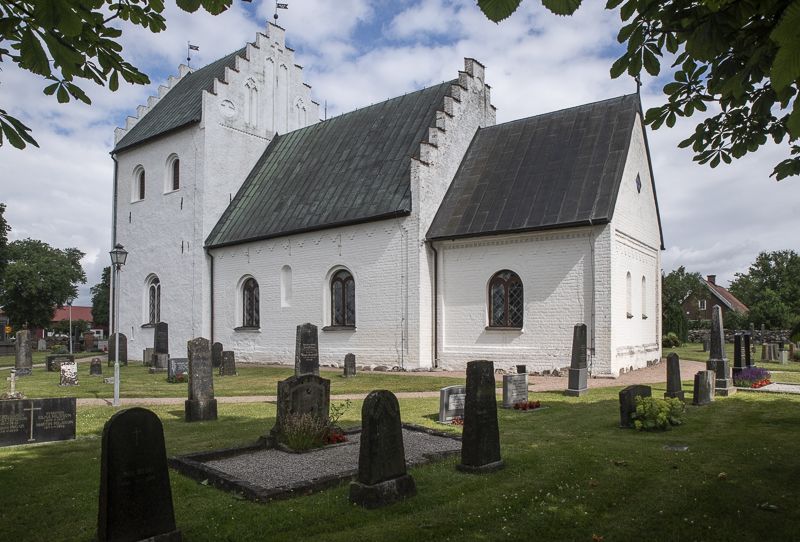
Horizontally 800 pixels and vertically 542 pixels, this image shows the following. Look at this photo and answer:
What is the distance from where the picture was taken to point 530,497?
18.3 feet

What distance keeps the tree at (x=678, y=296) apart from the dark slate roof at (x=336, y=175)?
51.6 feet

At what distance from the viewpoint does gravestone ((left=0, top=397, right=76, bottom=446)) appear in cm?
811

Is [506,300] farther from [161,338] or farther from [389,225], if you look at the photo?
[161,338]

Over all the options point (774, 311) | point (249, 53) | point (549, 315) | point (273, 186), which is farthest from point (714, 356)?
point (774, 311)

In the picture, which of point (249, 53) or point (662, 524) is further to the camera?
point (249, 53)

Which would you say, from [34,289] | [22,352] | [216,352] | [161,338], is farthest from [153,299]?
[34,289]

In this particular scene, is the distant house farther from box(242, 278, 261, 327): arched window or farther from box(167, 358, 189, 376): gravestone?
box(167, 358, 189, 376): gravestone

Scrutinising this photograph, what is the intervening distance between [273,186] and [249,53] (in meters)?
6.71

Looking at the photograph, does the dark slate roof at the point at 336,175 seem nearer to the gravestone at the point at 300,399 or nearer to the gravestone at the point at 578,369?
the gravestone at the point at 578,369

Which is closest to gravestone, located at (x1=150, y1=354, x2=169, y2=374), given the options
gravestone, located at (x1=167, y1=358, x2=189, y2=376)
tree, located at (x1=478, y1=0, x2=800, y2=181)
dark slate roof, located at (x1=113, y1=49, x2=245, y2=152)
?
gravestone, located at (x1=167, y1=358, x2=189, y2=376)

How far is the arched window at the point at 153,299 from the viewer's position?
2667cm

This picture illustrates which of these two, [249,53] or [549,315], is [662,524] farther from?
[249,53]

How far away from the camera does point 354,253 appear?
20031 mm

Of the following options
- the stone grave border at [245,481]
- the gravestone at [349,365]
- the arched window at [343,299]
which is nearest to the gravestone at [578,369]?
the stone grave border at [245,481]
